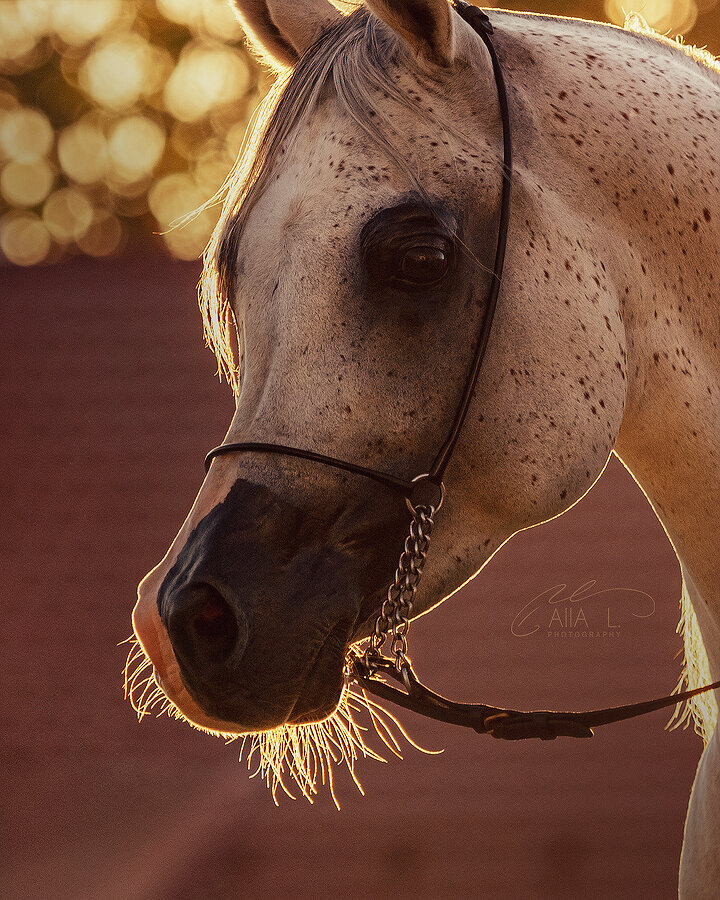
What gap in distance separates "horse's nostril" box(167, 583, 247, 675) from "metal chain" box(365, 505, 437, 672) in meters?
0.23

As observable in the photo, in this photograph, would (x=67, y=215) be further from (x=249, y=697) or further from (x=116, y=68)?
(x=249, y=697)

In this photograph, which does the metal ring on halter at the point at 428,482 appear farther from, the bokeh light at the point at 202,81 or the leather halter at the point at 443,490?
the bokeh light at the point at 202,81

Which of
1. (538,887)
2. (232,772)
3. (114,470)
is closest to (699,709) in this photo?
(538,887)

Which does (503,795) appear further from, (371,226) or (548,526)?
(371,226)

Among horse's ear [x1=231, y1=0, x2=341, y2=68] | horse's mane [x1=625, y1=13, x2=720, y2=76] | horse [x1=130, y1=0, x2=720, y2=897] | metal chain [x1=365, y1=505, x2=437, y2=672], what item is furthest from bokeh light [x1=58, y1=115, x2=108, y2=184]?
metal chain [x1=365, y1=505, x2=437, y2=672]

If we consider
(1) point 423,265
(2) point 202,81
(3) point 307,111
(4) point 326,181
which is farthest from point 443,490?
(2) point 202,81

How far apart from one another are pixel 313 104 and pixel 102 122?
46.4ft

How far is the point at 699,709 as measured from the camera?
181 cm

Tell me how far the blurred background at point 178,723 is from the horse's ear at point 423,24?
2.37 m

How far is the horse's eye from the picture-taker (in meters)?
1.21

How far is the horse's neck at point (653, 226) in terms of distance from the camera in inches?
52.6

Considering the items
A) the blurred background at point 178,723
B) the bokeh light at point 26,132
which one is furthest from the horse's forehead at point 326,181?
the bokeh light at point 26,132

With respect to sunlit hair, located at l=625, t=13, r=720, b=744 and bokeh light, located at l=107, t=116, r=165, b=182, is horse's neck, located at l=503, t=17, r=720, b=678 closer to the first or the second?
sunlit hair, located at l=625, t=13, r=720, b=744

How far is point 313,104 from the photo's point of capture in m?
1.33
